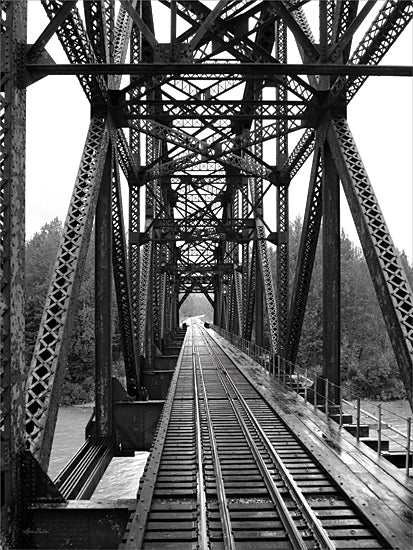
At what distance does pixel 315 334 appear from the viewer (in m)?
49.5

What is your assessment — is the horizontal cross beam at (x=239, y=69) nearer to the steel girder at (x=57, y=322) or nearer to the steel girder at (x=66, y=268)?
the steel girder at (x=66, y=268)

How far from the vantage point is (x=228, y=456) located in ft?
25.5

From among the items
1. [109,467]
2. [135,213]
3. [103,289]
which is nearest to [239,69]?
[103,289]

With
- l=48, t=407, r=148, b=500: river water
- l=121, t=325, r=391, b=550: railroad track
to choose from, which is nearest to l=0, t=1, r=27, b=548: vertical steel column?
l=121, t=325, r=391, b=550: railroad track

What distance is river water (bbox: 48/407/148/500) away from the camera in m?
19.2

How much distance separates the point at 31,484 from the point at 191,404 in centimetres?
670

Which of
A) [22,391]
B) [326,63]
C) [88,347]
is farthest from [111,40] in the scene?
[88,347]

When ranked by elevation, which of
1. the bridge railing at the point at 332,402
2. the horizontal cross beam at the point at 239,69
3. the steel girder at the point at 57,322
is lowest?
the bridge railing at the point at 332,402

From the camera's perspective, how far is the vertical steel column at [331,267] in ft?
31.8

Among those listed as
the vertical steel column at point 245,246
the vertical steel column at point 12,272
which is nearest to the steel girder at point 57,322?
the vertical steel column at point 12,272

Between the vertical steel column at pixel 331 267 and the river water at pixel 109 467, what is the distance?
871cm

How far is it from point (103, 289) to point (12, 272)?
4.41 m

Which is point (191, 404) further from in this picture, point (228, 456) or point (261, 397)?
point (228, 456)

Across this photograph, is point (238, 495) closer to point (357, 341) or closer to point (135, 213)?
point (135, 213)
